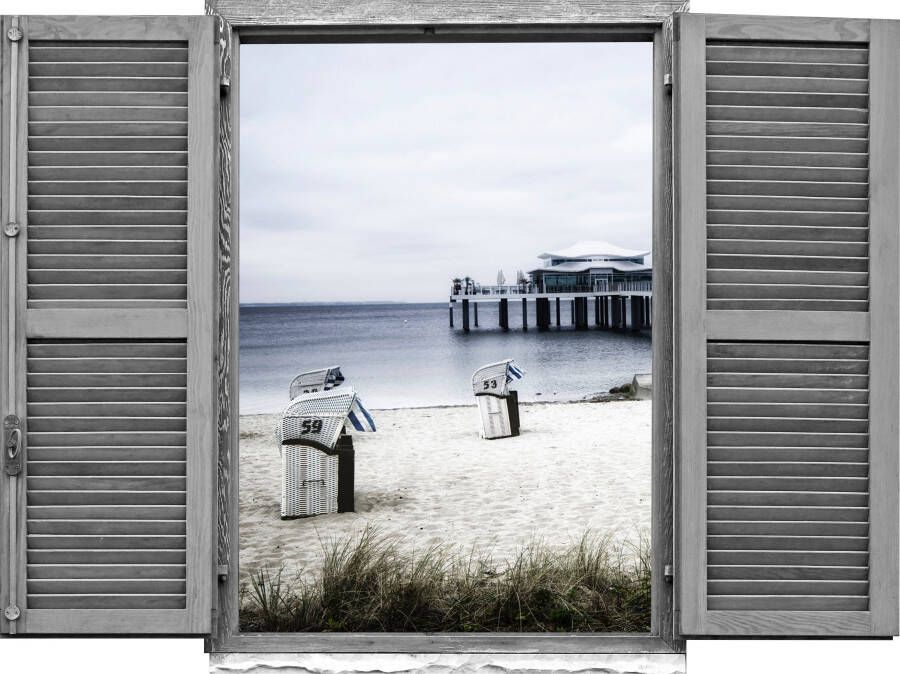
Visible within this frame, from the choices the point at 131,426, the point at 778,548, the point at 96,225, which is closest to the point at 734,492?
the point at 778,548

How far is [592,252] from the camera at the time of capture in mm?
25031

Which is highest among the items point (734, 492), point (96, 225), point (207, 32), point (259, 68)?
point (259, 68)

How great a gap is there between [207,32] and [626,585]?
7.80ft

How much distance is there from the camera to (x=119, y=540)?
2.37 metres

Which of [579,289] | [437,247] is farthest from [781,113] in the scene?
[579,289]

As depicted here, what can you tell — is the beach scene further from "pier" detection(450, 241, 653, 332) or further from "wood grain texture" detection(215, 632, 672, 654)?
"wood grain texture" detection(215, 632, 672, 654)

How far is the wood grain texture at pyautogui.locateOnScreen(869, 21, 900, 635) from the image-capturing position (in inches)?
93.4

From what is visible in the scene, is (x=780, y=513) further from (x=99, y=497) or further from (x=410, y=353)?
(x=410, y=353)

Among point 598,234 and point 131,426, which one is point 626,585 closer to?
point 131,426

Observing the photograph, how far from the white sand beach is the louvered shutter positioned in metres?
1.90

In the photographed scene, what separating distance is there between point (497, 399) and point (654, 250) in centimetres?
637

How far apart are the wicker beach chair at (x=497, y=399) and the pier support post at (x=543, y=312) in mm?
17163

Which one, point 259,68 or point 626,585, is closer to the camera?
point 626,585

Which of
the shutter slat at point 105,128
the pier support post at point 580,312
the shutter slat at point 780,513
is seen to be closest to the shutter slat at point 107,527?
the shutter slat at point 105,128
